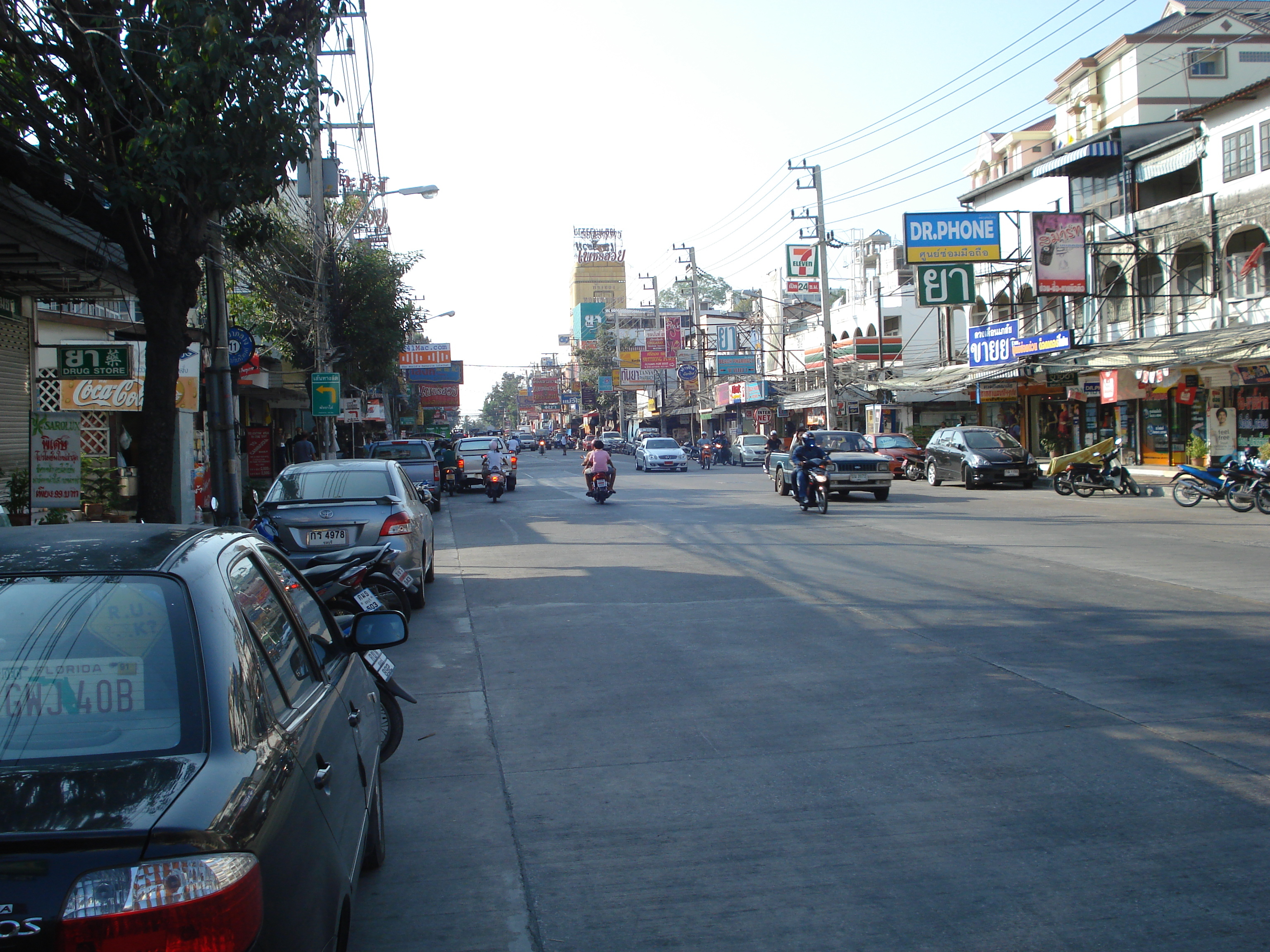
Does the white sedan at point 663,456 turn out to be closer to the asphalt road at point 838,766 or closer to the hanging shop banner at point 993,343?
the hanging shop banner at point 993,343

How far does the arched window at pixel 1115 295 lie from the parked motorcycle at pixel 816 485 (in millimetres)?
13124

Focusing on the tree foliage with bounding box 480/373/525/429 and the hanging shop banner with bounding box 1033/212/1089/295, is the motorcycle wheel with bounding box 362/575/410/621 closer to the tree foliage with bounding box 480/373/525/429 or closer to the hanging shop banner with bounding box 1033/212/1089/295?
the hanging shop banner with bounding box 1033/212/1089/295

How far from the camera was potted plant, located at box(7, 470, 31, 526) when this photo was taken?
12484mm

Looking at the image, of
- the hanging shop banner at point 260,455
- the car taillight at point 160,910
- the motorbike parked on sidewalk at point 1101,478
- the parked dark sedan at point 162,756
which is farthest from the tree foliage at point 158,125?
the motorbike parked on sidewalk at point 1101,478

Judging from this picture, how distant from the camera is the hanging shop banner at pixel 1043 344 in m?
29.3

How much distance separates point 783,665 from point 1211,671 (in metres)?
2.92

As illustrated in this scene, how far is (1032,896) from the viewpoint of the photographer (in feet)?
12.4

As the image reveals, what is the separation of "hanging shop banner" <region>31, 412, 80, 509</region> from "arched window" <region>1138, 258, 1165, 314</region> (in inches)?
1039

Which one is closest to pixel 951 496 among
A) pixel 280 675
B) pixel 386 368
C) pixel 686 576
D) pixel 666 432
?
pixel 686 576

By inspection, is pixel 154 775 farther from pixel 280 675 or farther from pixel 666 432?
pixel 666 432

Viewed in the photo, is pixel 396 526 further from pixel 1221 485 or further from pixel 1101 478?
pixel 1101 478

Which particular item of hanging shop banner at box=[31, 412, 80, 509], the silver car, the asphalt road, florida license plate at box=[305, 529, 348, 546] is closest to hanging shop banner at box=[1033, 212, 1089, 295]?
the asphalt road

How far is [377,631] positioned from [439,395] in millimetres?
78660

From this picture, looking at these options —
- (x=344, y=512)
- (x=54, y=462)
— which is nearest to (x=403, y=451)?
(x=54, y=462)
